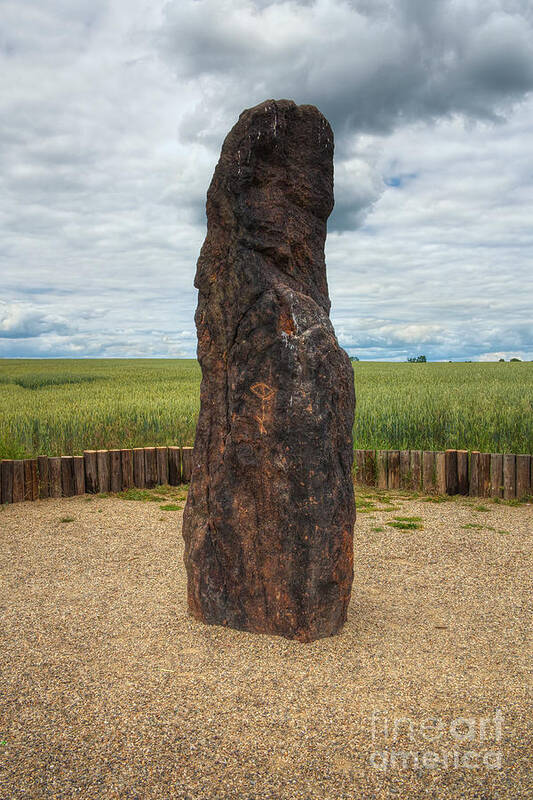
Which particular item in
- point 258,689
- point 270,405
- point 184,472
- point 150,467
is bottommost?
point 258,689

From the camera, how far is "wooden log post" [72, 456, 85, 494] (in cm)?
845

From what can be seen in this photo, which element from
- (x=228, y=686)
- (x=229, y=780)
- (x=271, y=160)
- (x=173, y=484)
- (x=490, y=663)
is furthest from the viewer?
(x=173, y=484)

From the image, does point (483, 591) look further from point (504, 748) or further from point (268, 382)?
point (268, 382)

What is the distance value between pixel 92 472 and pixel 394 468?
440cm

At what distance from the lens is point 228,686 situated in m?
3.52

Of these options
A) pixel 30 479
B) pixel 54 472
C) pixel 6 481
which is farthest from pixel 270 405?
pixel 6 481

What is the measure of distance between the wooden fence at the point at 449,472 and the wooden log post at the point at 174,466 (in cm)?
269

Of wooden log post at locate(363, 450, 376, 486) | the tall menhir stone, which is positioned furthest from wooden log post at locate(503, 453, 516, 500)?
the tall menhir stone

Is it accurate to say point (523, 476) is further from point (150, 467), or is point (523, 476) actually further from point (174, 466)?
point (150, 467)

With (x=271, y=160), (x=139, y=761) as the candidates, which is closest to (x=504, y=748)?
(x=139, y=761)

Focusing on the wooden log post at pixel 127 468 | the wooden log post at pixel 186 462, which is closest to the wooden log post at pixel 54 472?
the wooden log post at pixel 127 468

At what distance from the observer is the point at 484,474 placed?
8.25 metres

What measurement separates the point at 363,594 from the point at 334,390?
2.06 m

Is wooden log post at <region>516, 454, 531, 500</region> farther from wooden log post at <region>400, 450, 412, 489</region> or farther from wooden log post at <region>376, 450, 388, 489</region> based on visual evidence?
wooden log post at <region>376, 450, 388, 489</region>
